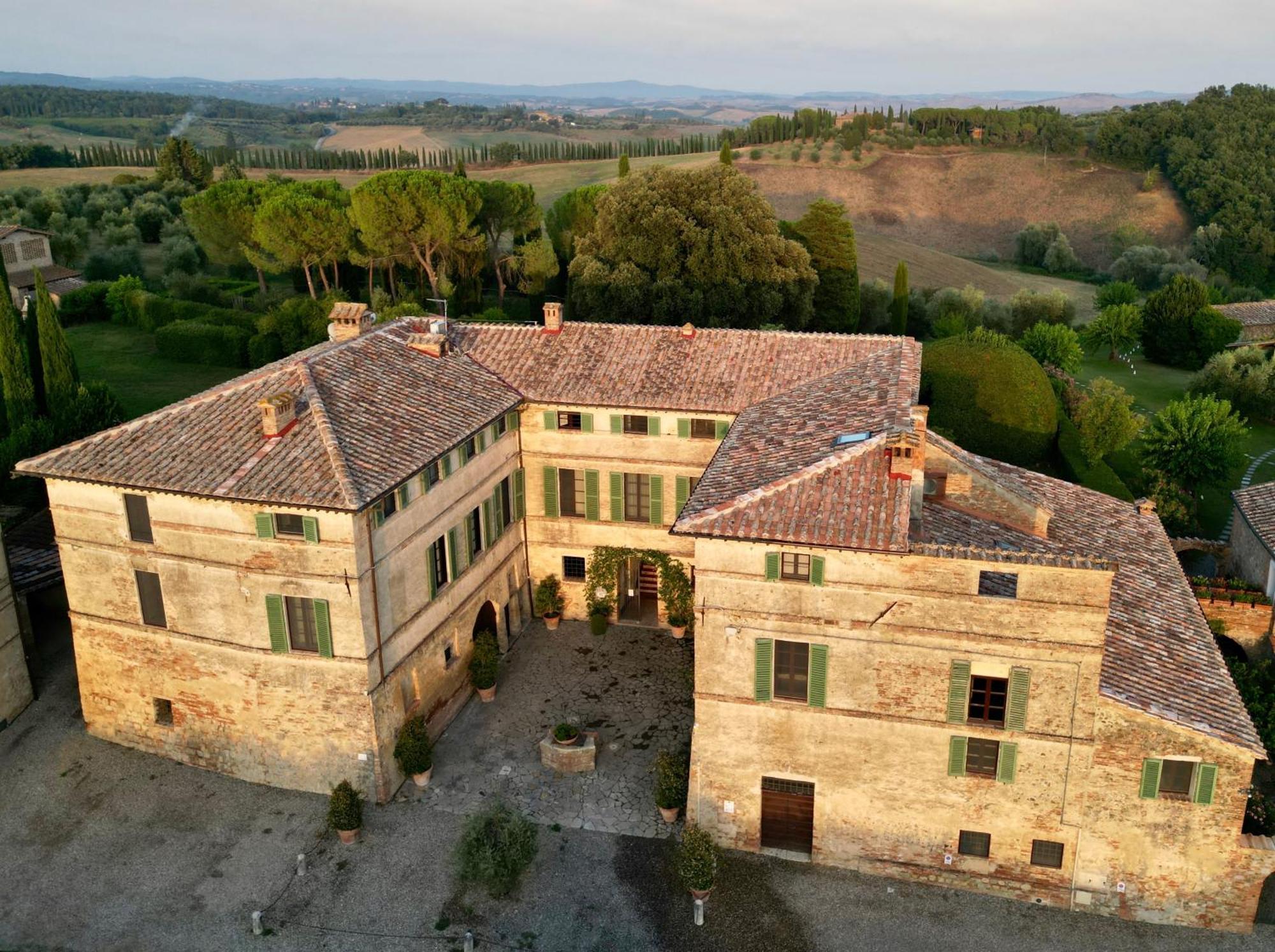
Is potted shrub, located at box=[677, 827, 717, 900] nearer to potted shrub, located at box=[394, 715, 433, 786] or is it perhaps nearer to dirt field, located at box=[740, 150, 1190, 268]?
potted shrub, located at box=[394, 715, 433, 786]

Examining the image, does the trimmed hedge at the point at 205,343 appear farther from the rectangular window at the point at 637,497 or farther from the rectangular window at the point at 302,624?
the rectangular window at the point at 302,624

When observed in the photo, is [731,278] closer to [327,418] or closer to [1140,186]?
[327,418]

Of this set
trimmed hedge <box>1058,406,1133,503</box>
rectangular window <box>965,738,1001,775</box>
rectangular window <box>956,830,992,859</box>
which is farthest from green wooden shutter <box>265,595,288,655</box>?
trimmed hedge <box>1058,406,1133,503</box>

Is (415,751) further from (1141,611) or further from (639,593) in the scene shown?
(1141,611)

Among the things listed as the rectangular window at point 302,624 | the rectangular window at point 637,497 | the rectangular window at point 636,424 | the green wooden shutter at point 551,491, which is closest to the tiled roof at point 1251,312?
the rectangular window at point 637,497

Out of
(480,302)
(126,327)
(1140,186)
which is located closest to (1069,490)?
(480,302)

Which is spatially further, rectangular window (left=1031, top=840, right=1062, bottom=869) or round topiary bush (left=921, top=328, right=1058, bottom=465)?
round topiary bush (left=921, top=328, right=1058, bottom=465)
